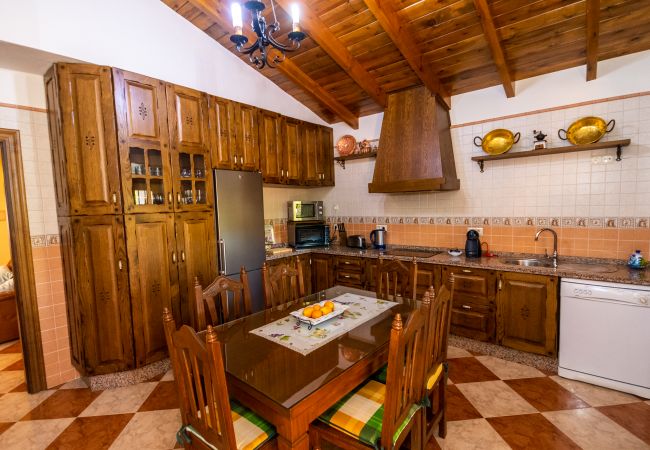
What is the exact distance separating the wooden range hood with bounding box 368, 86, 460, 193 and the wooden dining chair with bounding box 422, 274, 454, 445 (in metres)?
1.63

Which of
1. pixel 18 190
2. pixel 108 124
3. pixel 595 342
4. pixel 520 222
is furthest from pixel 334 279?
pixel 18 190

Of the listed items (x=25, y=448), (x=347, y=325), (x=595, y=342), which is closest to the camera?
(x=347, y=325)

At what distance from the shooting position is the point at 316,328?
167cm

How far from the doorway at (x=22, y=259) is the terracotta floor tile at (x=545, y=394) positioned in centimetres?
361

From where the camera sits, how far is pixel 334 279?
3.79m

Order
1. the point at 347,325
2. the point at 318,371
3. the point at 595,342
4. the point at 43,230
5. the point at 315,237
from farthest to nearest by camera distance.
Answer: the point at 315,237
the point at 43,230
the point at 595,342
the point at 347,325
the point at 318,371

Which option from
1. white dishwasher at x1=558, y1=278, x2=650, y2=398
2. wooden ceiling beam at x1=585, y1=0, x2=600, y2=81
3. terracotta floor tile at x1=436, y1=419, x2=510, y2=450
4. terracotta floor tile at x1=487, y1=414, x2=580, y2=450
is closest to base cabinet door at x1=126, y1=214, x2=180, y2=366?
terracotta floor tile at x1=436, y1=419, x2=510, y2=450

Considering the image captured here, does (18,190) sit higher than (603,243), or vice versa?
(18,190)

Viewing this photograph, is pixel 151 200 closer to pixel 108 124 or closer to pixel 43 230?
pixel 108 124

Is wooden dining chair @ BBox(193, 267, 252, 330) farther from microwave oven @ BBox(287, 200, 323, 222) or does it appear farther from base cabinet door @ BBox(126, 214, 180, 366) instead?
microwave oven @ BBox(287, 200, 323, 222)

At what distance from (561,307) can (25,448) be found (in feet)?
12.0

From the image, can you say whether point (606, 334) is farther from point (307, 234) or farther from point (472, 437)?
point (307, 234)

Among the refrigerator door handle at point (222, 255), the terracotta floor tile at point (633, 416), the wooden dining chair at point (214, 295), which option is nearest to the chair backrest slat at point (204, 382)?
the wooden dining chair at point (214, 295)

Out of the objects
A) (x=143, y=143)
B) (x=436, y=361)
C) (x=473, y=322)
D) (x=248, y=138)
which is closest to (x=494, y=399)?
(x=473, y=322)
